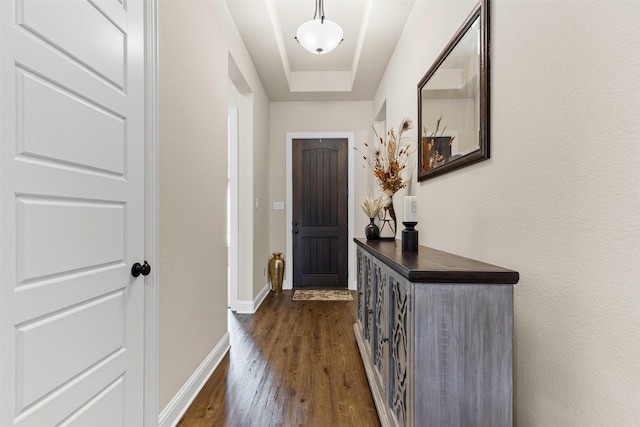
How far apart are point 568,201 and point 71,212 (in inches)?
59.7

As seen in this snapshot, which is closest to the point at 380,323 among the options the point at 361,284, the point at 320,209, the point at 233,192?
the point at 361,284

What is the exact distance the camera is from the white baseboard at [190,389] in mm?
1650

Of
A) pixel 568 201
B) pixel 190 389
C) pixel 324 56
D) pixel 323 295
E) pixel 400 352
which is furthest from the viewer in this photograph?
pixel 323 295

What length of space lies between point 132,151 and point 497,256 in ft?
5.13

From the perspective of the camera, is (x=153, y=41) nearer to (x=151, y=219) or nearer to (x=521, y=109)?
(x=151, y=219)

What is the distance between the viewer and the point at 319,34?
2.50 meters

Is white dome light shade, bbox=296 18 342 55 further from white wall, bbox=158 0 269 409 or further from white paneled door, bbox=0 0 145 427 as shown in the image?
white paneled door, bbox=0 0 145 427

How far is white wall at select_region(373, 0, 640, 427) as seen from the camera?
32.4 inches

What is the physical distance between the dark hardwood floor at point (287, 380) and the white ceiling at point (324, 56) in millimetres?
2708

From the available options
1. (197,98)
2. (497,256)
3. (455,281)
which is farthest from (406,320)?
(197,98)

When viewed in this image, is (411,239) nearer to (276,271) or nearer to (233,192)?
(233,192)

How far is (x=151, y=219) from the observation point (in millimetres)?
1514

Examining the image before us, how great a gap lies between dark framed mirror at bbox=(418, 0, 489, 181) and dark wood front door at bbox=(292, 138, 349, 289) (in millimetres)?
2520

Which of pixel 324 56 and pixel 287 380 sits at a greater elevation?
pixel 324 56
